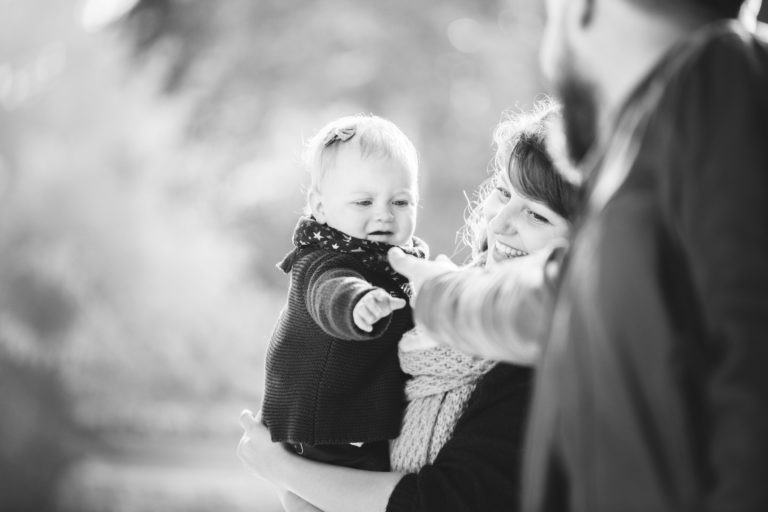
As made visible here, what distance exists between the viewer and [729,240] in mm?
747

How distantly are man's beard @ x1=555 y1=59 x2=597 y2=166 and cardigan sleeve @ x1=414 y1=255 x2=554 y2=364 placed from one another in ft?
0.46

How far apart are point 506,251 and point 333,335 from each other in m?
0.31

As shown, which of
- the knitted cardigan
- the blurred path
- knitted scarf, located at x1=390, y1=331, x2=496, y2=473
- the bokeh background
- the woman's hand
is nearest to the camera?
knitted scarf, located at x1=390, y1=331, x2=496, y2=473

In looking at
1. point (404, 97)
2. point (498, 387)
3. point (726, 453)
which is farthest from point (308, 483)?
point (404, 97)

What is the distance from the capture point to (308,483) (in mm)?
1555

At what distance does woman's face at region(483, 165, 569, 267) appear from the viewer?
1446mm

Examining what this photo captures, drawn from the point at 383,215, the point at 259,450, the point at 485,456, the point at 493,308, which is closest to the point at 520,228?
the point at 383,215

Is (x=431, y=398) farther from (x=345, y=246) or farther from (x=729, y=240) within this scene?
(x=729, y=240)

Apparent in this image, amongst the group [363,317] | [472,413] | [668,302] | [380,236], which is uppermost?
[380,236]

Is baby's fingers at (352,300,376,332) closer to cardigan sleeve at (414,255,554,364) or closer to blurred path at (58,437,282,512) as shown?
cardigan sleeve at (414,255,554,364)

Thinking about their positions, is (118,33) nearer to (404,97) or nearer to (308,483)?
(404,97)

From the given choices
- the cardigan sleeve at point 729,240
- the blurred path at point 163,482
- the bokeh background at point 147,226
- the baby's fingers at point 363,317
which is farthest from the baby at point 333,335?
the blurred path at point 163,482

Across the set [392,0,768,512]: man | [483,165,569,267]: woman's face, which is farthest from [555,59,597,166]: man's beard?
[483,165,569,267]: woman's face

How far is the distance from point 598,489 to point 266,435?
101cm
